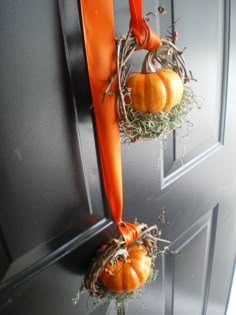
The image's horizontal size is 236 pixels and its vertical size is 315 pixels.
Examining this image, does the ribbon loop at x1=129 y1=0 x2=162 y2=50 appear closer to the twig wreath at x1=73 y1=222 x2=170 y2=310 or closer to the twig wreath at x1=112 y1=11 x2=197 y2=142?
the twig wreath at x1=112 y1=11 x2=197 y2=142

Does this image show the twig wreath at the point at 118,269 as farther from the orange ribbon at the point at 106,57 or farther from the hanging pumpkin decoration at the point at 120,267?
the orange ribbon at the point at 106,57

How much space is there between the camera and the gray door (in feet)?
1.21

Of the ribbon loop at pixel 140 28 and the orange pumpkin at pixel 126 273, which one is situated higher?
the ribbon loop at pixel 140 28

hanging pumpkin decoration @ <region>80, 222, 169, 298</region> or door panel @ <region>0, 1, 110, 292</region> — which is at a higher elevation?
door panel @ <region>0, 1, 110, 292</region>

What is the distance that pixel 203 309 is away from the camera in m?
1.12

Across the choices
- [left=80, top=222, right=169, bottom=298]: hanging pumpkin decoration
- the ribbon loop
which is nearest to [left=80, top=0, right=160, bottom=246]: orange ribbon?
the ribbon loop

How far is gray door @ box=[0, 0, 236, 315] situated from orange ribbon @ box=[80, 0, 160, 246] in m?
0.04

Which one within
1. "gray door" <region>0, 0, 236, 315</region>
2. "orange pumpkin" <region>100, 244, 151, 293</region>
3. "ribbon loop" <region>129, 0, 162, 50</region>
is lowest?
"orange pumpkin" <region>100, 244, 151, 293</region>

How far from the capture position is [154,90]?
0.38 m

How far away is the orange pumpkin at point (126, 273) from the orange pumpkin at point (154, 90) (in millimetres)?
258

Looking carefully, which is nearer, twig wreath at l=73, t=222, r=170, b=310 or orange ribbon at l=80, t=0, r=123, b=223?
orange ribbon at l=80, t=0, r=123, b=223

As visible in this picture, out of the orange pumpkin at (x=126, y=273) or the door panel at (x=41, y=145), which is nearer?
the door panel at (x=41, y=145)

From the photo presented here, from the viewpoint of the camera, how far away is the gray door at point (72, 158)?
1.21 feet

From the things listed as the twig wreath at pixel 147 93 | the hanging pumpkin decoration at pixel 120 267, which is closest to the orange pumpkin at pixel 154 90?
the twig wreath at pixel 147 93
